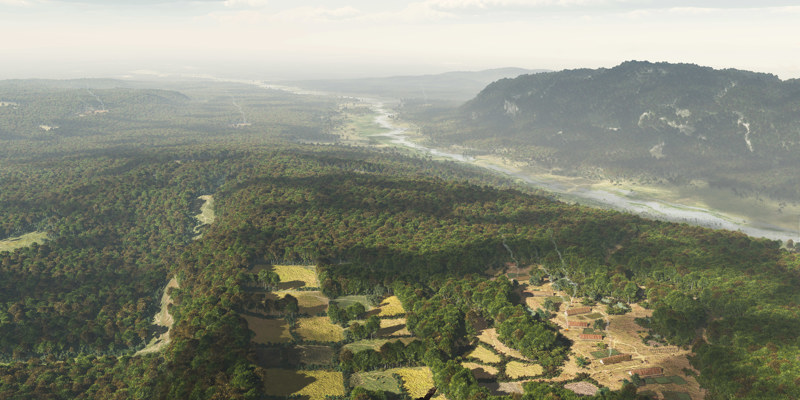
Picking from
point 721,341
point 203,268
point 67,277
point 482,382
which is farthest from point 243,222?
point 721,341

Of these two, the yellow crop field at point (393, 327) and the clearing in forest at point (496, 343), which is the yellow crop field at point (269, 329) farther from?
the clearing in forest at point (496, 343)

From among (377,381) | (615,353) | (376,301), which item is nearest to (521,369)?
(615,353)

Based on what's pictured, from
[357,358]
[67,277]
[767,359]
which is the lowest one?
[67,277]

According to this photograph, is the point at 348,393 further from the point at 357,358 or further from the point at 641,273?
the point at 641,273

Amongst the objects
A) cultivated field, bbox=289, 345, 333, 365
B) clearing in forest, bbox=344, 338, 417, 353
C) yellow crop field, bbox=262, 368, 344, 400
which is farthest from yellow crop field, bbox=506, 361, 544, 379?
cultivated field, bbox=289, 345, 333, 365

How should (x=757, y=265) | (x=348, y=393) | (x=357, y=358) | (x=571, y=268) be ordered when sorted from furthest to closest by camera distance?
(x=571, y=268) < (x=757, y=265) < (x=357, y=358) < (x=348, y=393)

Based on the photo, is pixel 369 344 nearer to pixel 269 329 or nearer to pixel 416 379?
pixel 416 379

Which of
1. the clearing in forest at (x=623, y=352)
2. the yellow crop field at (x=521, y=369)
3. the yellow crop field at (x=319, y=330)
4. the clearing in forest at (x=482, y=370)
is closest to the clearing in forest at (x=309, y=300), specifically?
the yellow crop field at (x=319, y=330)
